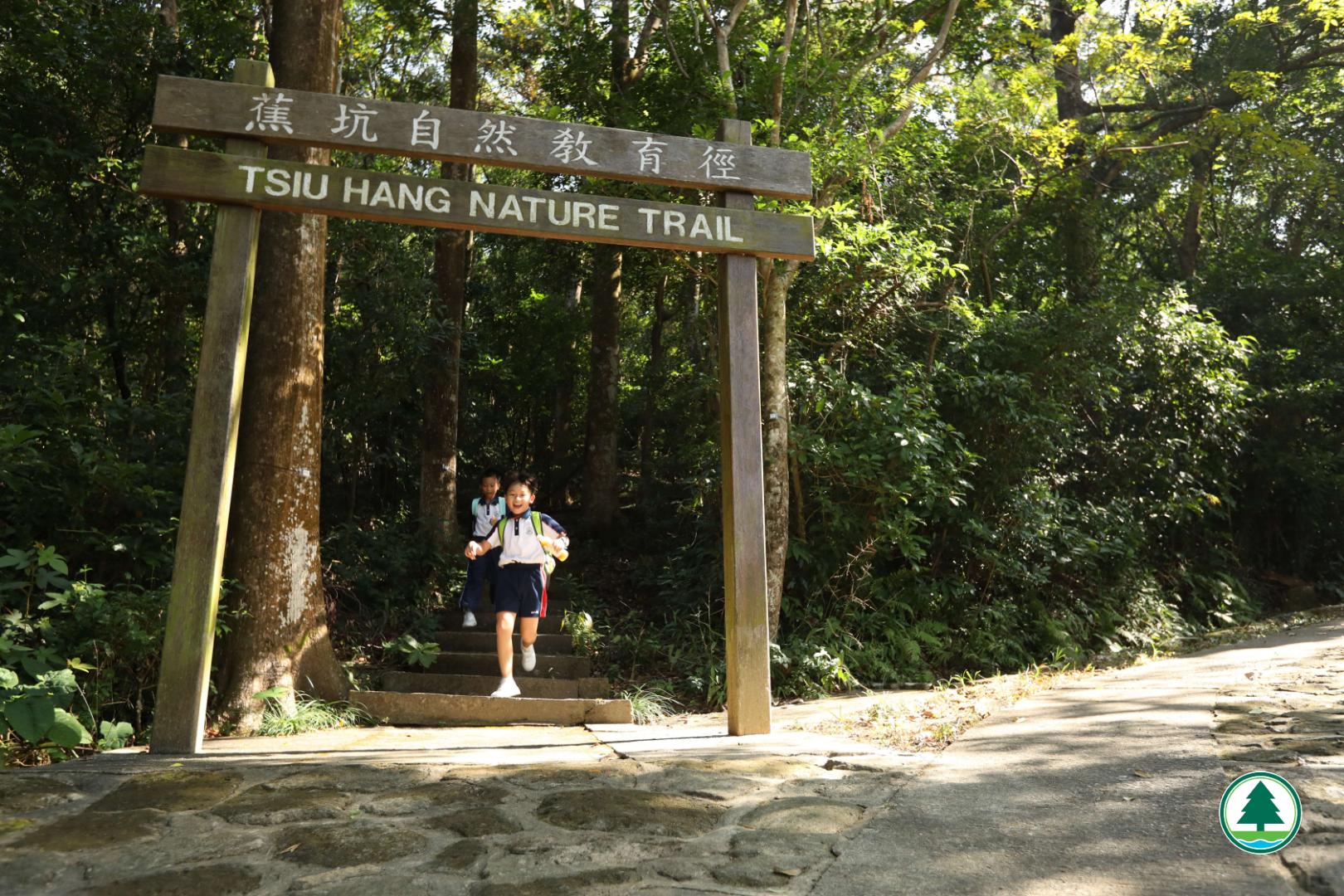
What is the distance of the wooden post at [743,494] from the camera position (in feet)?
17.9

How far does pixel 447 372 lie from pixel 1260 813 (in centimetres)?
984

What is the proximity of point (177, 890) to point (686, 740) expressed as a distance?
297 centimetres

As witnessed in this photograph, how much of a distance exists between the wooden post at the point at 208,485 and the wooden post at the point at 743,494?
2770 mm

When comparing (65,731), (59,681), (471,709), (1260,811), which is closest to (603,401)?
(471,709)

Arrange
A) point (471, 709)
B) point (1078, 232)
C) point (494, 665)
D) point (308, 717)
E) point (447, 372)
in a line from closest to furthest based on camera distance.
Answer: point (308, 717) → point (471, 709) → point (494, 665) → point (447, 372) → point (1078, 232)

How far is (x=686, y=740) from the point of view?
5344mm

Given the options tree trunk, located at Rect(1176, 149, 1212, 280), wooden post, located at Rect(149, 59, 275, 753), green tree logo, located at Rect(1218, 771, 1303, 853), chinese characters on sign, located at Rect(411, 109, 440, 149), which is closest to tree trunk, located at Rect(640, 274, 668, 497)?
chinese characters on sign, located at Rect(411, 109, 440, 149)

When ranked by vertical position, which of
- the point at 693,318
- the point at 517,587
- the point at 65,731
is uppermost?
the point at 693,318

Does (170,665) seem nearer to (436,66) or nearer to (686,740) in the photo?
(686,740)

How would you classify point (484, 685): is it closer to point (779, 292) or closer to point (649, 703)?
point (649, 703)

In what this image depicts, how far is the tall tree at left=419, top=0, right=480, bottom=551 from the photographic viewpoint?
36.9 feet

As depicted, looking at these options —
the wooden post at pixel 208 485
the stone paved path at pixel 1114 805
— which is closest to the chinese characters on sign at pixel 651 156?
the wooden post at pixel 208 485

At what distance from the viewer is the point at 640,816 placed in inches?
143

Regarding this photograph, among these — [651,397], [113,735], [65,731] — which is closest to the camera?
[65,731]
